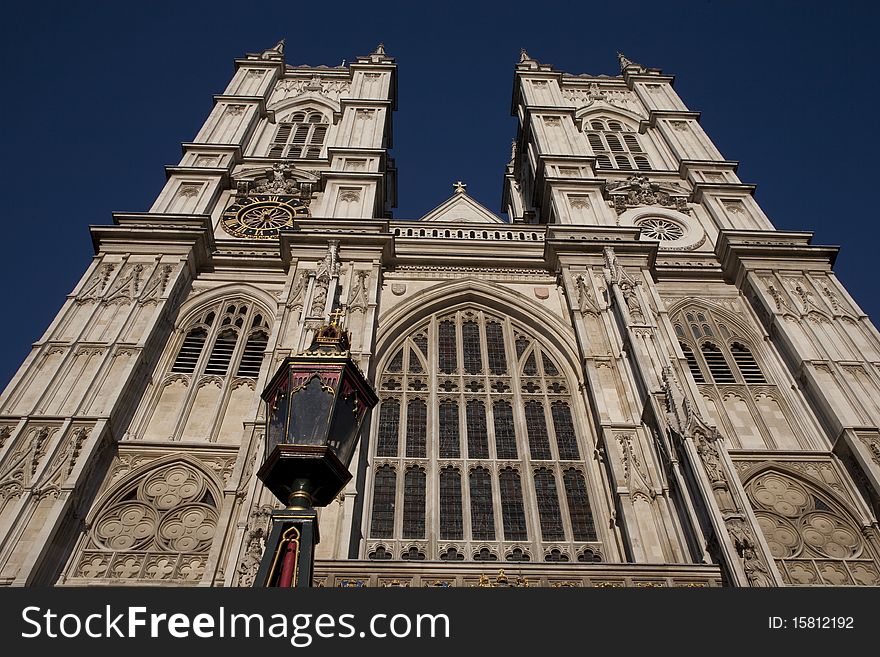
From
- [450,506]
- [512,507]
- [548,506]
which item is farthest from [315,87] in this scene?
[548,506]

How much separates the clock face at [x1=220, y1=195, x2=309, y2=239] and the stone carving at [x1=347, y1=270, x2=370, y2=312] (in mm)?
4414

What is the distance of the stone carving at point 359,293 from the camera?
58.7 feet

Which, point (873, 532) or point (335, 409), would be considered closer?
point (335, 409)

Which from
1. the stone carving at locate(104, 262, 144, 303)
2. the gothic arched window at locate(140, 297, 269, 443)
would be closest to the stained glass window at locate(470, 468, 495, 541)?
the gothic arched window at locate(140, 297, 269, 443)

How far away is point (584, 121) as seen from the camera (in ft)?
102

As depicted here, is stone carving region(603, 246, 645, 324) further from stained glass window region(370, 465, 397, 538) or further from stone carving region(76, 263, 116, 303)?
stone carving region(76, 263, 116, 303)

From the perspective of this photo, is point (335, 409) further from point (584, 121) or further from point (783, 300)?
point (584, 121)

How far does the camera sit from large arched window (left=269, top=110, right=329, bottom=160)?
2764 centimetres

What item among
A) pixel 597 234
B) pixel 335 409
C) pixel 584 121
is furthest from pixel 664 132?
pixel 335 409

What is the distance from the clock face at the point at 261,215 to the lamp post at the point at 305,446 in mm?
16343

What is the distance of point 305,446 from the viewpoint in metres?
5.78

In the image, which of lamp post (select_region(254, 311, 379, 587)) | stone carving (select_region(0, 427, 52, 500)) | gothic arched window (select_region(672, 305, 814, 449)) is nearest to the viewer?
lamp post (select_region(254, 311, 379, 587))
